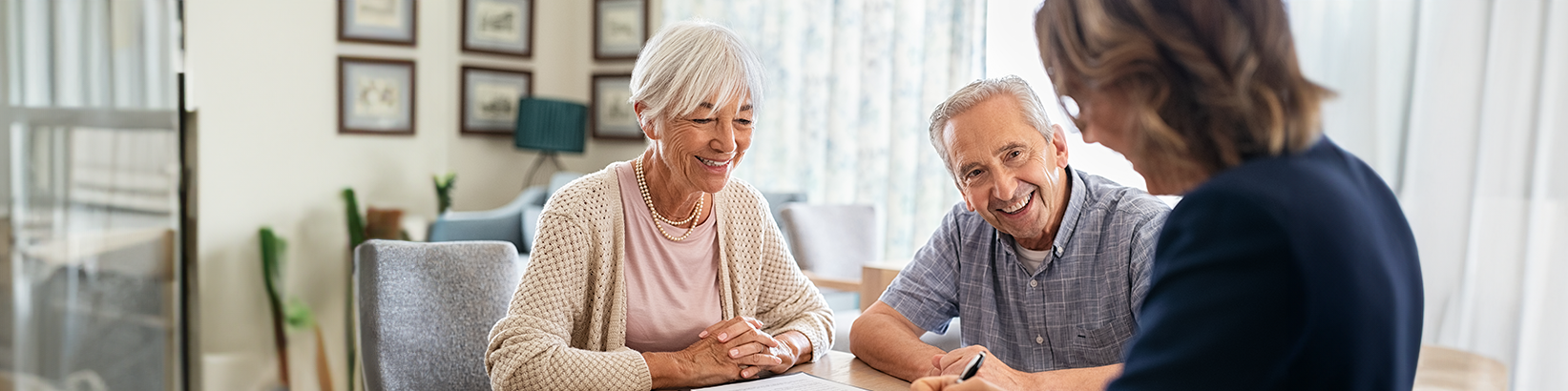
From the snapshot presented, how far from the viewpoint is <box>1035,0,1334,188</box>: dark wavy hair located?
2.13 feet

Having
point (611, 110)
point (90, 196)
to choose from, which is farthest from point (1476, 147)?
point (90, 196)

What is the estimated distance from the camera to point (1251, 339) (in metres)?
0.60

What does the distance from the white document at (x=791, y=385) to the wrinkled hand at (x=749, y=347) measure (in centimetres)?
4

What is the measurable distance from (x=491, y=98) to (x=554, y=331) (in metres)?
3.98

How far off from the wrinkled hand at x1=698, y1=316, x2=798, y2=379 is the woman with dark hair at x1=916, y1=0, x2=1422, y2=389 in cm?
71

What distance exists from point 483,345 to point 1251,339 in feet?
4.30

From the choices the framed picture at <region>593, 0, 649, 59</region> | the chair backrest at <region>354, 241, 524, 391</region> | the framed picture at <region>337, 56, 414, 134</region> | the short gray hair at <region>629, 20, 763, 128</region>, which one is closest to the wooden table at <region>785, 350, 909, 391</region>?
the short gray hair at <region>629, 20, 763, 128</region>

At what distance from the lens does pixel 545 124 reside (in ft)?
16.0

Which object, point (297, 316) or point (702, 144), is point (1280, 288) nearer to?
point (702, 144)

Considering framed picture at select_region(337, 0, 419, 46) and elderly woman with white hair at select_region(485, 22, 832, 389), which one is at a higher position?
framed picture at select_region(337, 0, 419, 46)

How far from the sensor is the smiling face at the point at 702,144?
4.76ft

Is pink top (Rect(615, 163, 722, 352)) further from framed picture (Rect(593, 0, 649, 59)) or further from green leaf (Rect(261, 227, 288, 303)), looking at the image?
framed picture (Rect(593, 0, 649, 59))

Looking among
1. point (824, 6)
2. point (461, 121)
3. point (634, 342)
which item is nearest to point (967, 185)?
point (634, 342)

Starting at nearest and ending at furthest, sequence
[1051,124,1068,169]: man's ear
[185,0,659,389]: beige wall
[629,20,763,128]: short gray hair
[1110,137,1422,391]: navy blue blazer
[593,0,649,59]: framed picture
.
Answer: [1110,137,1422,391]: navy blue blazer, [629,20,763,128]: short gray hair, [1051,124,1068,169]: man's ear, [185,0,659,389]: beige wall, [593,0,649,59]: framed picture
